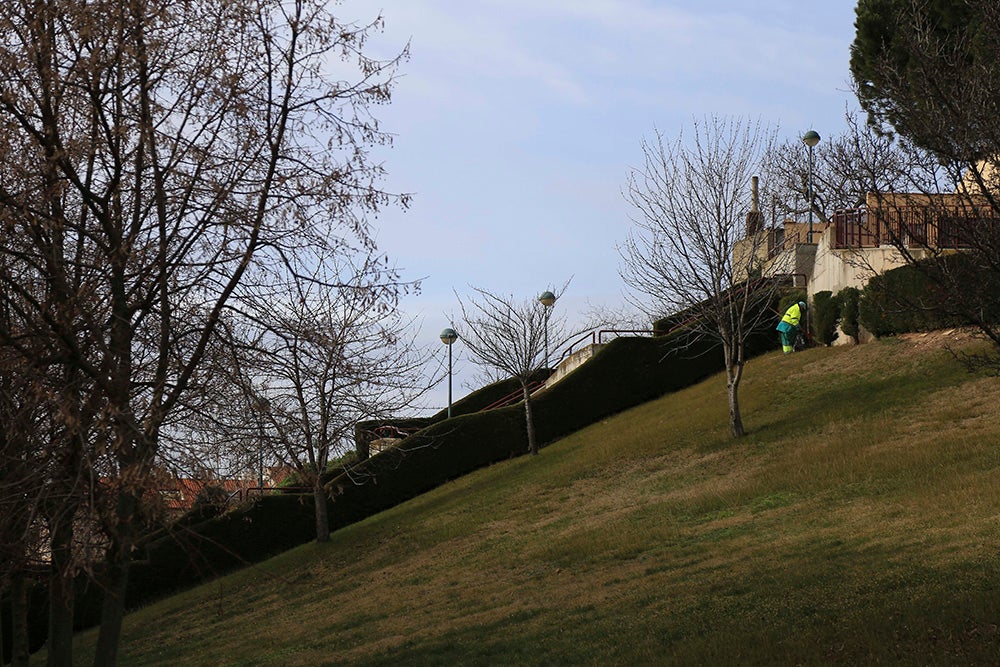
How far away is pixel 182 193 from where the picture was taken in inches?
361

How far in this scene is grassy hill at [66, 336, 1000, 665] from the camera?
420 inches

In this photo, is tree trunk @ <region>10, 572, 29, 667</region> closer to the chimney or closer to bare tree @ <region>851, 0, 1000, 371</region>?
bare tree @ <region>851, 0, 1000, 371</region>

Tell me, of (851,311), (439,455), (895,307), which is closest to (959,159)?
(895,307)

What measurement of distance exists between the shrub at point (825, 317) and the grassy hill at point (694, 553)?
1.89 meters

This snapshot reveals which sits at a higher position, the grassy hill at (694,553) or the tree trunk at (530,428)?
the tree trunk at (530,428)

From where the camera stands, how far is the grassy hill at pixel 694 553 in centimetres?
1066

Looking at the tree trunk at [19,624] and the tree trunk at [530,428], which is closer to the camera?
the tree trunk at [19,624]

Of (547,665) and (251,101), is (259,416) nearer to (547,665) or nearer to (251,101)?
(251,101)

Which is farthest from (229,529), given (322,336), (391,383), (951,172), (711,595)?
(951,172)

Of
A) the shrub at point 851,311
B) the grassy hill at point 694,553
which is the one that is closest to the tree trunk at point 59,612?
the grassy hill at point 694,553

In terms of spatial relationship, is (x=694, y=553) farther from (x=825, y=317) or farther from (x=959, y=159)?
(x=825, y=317)

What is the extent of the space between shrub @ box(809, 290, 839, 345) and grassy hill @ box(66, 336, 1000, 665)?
1.89m

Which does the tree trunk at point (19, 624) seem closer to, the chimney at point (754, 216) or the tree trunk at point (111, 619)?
the tree trunk at point (111, 619)

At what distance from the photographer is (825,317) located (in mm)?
30484
